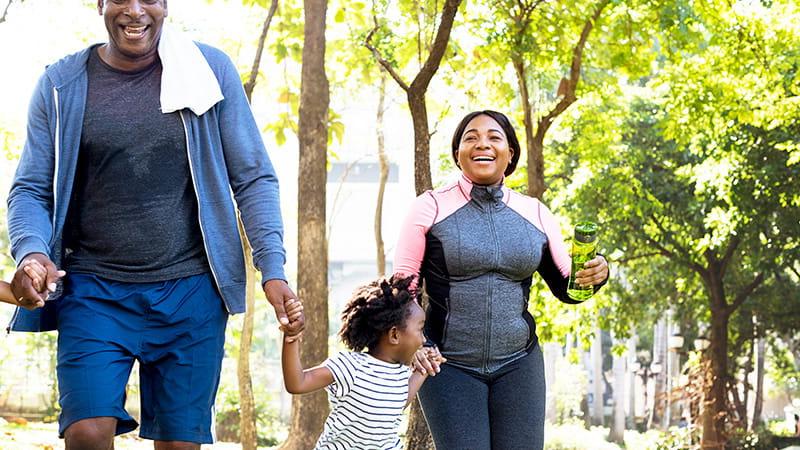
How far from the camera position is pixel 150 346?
13.7ft

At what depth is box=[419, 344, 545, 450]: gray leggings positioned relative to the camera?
5242mm

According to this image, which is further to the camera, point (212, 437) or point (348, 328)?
point (348, 328)

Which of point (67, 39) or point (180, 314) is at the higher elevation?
point (67, 39)

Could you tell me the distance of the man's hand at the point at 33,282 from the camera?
3863mm

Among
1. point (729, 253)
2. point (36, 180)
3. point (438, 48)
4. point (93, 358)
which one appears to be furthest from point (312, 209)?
point (729, 253)

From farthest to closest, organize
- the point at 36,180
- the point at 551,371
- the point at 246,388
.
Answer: the point at 551,371 → the point at 246,388 → the point at 36,180

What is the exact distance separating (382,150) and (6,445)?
821 centimetres

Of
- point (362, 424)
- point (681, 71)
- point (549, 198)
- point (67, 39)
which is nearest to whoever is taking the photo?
point (362, 424)

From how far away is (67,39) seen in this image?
1688 cm

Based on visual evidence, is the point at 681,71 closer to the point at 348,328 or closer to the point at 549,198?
the point at 549,198

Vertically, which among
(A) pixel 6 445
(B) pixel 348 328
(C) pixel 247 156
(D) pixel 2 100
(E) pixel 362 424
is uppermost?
(D) pixel 2 100

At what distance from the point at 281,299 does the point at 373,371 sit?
1170 mm

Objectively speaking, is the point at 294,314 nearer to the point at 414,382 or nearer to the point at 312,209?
the point at 414,382

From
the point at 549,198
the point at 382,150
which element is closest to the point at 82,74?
the point at 382,150
